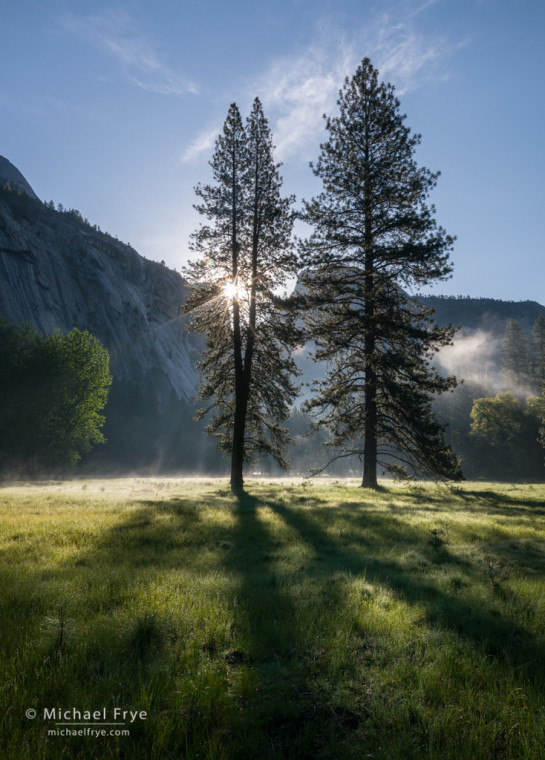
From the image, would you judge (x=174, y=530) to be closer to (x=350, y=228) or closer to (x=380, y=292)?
(x=380, y=292)

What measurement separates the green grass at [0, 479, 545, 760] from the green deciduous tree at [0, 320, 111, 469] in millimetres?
36048

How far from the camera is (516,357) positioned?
73.2 m

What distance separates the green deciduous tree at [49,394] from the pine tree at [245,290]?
82.6 ft

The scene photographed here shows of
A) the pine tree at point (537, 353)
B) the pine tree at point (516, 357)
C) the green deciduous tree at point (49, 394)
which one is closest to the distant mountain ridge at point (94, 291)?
the green deciduous tree at point (49, 394)

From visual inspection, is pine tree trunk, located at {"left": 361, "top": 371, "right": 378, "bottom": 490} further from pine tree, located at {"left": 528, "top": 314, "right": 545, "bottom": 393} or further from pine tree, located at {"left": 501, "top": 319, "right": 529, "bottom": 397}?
pine tree, located at {"left": 501, "top": 319, "right": 529, "bottom": 397}

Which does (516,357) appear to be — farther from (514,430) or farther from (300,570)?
(300,570)

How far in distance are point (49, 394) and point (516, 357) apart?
268ft

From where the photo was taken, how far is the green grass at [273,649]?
198 centimetres

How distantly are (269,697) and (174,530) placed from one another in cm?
560

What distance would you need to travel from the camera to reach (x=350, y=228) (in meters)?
18.5

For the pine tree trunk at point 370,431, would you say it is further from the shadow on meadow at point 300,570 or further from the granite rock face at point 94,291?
the granite rock face at point 94,291

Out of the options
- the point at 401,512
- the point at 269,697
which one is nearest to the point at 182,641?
the point at 269,697

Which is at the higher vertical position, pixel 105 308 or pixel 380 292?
pixel 105 308

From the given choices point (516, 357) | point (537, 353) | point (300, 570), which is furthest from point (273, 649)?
point (537, 353)
